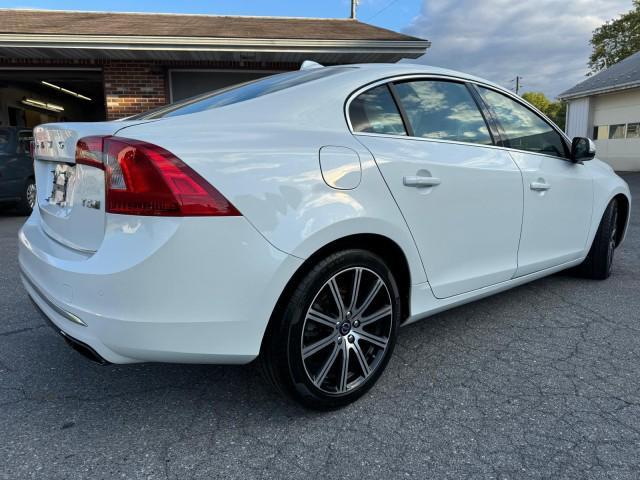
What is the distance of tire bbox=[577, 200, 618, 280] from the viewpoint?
397cm

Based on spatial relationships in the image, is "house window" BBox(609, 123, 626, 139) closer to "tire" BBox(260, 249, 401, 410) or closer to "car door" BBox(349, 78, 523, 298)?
"car door" BBox(349, 78, 523, 298)

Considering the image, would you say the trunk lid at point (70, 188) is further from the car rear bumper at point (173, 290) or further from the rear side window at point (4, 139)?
the rear side window at point (4, 139)

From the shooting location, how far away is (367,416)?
2.21 m

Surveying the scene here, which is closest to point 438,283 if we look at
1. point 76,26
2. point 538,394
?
point 538,394

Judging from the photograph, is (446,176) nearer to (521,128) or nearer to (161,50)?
(521,128)

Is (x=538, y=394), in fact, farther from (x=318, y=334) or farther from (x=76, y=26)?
(x=76, y=26)

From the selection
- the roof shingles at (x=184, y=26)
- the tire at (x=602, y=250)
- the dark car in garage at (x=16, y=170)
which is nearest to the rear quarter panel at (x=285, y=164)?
the tire at (x=602, y=250)

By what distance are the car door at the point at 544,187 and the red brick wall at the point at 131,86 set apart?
7.97 metres

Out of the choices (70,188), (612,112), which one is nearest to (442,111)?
(70,188)

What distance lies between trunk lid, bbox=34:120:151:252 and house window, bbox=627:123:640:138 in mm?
21745

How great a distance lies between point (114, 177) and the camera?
178 cm

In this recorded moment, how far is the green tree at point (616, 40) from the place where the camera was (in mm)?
36094

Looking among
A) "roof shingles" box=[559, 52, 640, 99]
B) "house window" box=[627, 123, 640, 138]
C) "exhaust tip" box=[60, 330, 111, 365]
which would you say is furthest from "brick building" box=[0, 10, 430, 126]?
"house window" box=[627, 123, 640, 138]

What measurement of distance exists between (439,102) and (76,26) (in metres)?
9.19
